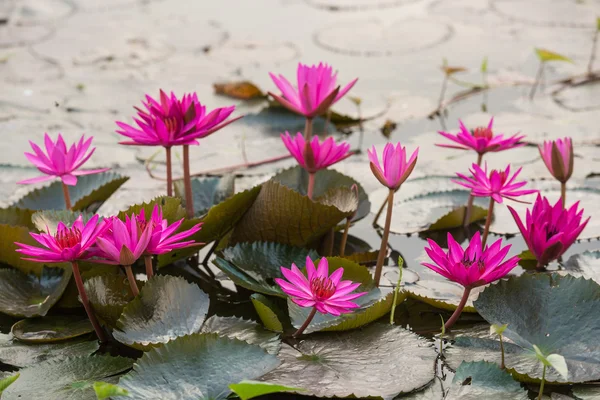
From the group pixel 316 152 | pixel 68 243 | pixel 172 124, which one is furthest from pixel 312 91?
pixel 68 243

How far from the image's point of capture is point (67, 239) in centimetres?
101

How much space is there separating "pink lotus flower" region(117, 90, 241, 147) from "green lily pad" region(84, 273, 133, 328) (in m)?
0.21

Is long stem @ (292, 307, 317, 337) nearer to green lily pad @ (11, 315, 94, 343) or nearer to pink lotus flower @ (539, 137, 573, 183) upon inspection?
green lily pad @ (11, 315, 94, 343)

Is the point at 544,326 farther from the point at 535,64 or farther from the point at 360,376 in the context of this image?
the point at 535,64

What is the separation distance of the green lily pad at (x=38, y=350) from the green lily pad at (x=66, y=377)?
0.08 feet

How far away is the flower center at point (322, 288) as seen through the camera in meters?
0.98

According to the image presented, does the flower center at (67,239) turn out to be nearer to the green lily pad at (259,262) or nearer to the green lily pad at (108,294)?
the green lily pad at (108,294)

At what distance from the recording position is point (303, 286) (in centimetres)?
101

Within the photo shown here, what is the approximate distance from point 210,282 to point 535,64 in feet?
5.34

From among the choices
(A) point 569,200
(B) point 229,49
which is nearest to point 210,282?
(A) point 569,200

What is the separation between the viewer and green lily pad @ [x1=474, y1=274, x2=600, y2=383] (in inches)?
40.6

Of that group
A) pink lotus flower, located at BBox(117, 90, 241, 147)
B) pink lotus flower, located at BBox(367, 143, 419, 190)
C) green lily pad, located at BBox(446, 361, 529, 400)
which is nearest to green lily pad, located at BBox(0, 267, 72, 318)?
pink lotus flower, located at BBox(117, 90, 241, 147)

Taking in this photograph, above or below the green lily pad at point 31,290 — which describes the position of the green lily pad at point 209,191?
above

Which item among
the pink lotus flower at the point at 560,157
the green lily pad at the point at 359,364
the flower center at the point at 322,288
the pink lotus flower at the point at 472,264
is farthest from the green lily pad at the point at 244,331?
the pink lotus flower at the point at 560,157
